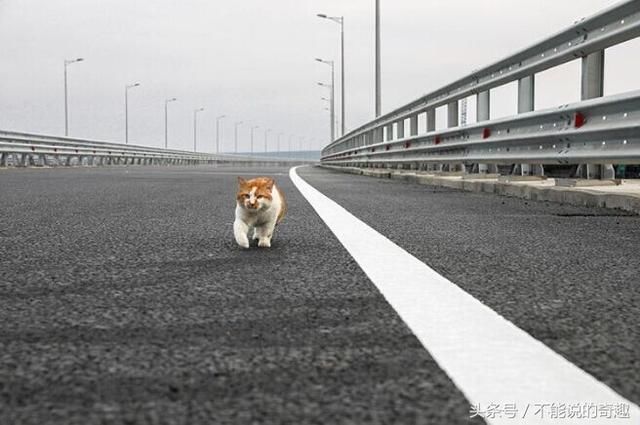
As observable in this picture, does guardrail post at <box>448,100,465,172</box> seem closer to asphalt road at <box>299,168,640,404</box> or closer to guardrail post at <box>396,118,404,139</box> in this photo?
guardrail post at <box>396,118,404,139</box>

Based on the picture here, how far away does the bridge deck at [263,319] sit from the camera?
174 centimetres

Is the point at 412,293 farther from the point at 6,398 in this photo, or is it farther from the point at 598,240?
the point at 598,240

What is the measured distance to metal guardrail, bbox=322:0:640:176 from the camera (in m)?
6.61

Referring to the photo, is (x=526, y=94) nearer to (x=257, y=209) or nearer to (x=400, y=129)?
(x=257, y=209)

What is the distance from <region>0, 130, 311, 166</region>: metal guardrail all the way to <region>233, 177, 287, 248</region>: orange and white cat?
79.4 ft

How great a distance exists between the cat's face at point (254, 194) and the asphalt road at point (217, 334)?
24 centimetres

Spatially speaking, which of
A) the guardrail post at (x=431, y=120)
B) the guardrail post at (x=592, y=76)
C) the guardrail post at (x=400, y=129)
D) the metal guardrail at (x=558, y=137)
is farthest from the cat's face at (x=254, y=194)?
the guardrail post at (x=400, y=129)

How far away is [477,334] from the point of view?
234 centimetres

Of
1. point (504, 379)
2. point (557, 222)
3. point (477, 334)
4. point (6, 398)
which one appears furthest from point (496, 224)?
point (6, 398)

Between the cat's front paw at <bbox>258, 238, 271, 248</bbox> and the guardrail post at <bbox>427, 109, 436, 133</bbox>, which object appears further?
the guardrail post at <bbox>427, 109, 436, 133</bbox>

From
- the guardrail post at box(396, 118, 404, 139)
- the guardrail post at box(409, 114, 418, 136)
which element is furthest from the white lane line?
the guardrail post at box(396, 118, 404, 139)

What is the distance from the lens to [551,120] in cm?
799

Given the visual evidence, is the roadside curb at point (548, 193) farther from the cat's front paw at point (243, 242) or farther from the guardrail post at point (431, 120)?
the cat's front paw at point (243, 242)

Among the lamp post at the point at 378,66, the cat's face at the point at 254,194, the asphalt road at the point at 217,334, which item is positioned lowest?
the asphalt road at the point at 217,334
